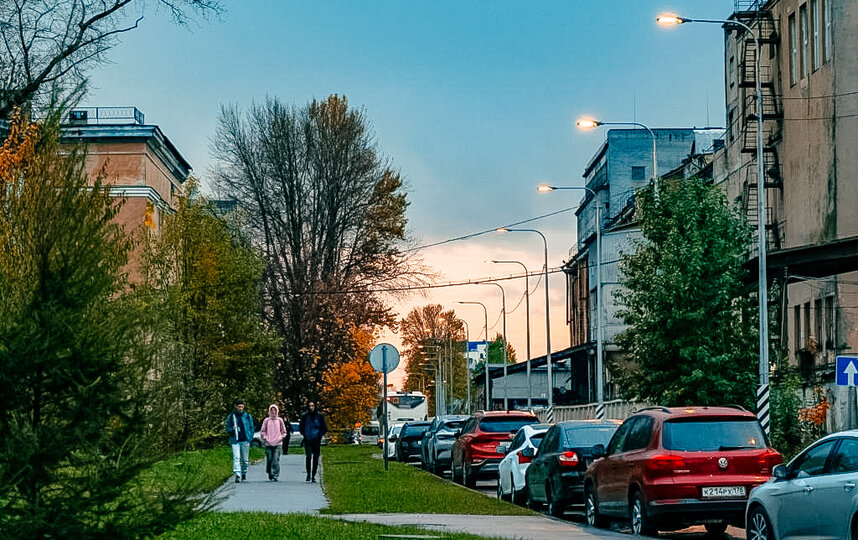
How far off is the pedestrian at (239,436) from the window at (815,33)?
24616mm

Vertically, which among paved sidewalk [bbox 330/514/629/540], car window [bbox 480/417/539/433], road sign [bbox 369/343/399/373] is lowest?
paved sidewalk [bbox 330/514/629/540]

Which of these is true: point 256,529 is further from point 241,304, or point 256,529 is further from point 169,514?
point 241,304

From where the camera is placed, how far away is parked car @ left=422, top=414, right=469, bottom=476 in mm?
41250

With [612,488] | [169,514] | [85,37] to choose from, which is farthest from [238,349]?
[169,514]

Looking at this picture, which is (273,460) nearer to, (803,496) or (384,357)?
(384,357)

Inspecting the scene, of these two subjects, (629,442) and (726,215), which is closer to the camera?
(629,442)

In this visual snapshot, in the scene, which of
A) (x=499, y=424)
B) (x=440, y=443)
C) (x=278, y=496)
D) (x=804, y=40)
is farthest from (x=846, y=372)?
(x=804, y=40)

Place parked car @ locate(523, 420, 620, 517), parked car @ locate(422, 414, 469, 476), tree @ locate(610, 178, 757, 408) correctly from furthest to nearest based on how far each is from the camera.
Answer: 1. parked car @ locate(422, 414, 469, 476)
2. tree @ locate(610, 178, 757, 408)
3. parked car @ locate(523, 420, 620, 517)

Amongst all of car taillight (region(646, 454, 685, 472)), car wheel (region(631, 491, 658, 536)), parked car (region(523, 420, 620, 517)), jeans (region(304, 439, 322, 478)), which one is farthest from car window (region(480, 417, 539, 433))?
car taillight (region(646, 454, 685, 472))

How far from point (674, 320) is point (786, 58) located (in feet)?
55.8

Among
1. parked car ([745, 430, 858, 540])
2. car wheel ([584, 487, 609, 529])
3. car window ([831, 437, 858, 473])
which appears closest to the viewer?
parked car ([745, 430, 858, 540])

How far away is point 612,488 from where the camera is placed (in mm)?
19656

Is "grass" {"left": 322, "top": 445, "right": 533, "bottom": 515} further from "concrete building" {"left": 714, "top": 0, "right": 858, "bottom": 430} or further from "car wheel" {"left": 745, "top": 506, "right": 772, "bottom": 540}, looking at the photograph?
"concrete building" {"left": 714, "top": 0, "right": 858, "bottom": 430}

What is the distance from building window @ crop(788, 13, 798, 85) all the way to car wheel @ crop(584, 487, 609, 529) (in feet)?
104
